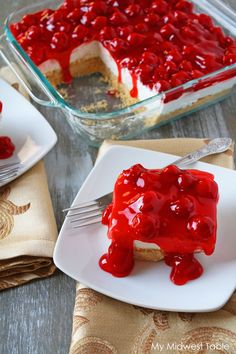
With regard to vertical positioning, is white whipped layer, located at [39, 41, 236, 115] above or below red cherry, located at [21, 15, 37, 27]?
below

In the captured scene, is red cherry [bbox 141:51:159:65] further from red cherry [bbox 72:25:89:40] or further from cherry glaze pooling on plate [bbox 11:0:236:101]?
red cherry [bbox 72:25:89:40]

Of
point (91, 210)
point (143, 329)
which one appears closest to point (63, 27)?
point (91, 210)

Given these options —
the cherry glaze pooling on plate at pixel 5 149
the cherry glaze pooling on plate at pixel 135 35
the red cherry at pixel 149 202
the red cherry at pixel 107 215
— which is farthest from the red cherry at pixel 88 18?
the red cherry at pixel 149 202

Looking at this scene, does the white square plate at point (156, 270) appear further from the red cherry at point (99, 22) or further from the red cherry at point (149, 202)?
the red cherry at point (99, 22)

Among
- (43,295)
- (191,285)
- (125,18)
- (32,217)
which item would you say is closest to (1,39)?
(125,18)

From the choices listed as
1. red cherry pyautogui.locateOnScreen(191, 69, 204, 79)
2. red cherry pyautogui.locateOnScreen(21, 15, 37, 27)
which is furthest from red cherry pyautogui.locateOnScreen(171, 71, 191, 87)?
red cherry pyautogui.locateOnScreen(21, 15, 37, 27)

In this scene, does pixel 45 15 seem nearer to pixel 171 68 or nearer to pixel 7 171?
pixel 171 68
